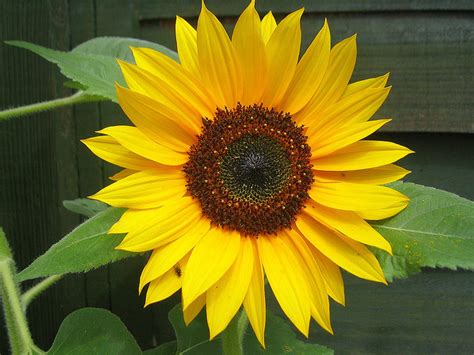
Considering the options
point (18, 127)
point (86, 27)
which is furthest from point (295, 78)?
point (18, 127)

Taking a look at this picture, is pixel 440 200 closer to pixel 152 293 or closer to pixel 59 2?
pixel 152 293

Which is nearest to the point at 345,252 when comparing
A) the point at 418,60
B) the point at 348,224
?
the point at 348,224

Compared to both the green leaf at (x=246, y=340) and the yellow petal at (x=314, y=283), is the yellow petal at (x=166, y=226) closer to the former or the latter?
the yellow petal at (x=314, y=283)

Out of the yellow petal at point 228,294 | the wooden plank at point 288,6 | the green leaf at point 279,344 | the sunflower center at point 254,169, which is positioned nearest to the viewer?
the yellow petal at point 228,294

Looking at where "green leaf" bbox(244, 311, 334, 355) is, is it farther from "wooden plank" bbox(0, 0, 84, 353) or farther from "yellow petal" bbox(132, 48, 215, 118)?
"wooden plank" bbox(0, 0, 84, 353)

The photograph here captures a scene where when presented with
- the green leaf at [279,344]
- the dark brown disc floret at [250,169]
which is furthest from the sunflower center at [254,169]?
the green leaf at [279,344]

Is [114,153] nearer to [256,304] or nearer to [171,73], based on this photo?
[171,73]
